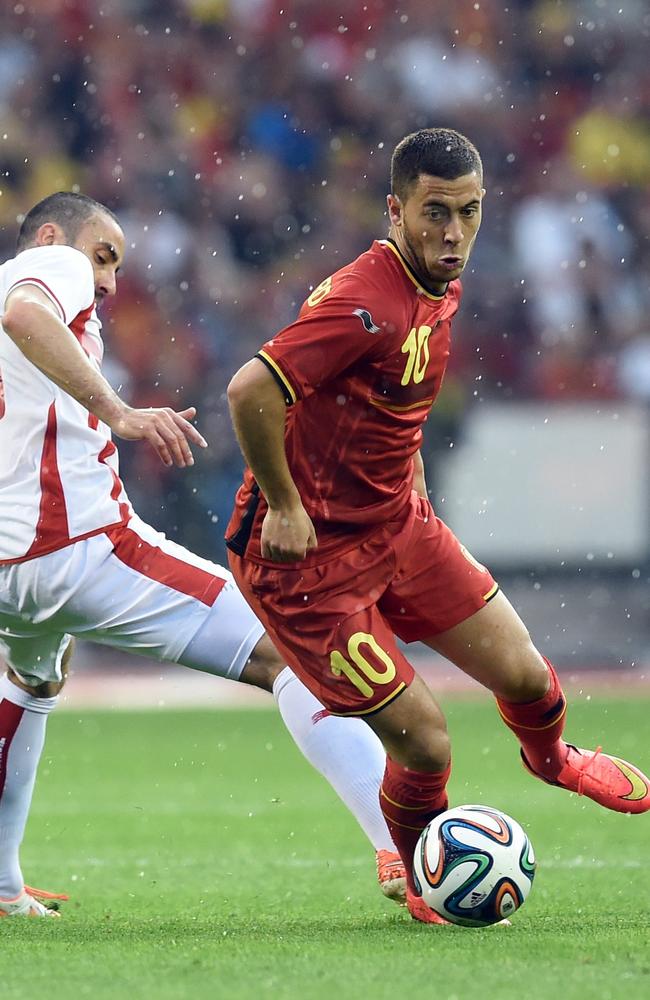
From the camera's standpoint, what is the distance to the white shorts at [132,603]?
4.81 m

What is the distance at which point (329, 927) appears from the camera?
4.55m

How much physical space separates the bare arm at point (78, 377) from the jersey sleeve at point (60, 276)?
36 millimetres

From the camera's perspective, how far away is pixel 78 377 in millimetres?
4531

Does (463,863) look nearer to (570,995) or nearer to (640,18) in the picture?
(570,995)

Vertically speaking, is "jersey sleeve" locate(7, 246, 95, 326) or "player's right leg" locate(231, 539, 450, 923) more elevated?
"jersey sleeve" locate(7, 246, 95, 326)

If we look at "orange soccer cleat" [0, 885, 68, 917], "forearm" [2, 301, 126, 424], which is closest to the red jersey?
"forearm" [2, 301, 126, 424]

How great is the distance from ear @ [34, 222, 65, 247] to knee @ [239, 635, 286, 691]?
1.37m

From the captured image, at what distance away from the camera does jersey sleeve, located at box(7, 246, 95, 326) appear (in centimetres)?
476

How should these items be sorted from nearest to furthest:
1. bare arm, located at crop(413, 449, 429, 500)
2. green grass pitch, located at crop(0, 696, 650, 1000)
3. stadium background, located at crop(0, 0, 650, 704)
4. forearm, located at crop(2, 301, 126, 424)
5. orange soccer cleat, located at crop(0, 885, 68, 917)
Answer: green grass pitch, located at crop(0, 696, 650, 1000)
forearm, located at crop(2, 301, 126, 424)
bare arm, located at crop(413, 449, 429, 500)
orange soccer cleat, located at crop(0, 885, 68, 917)
stadium background, located at crop(0, 0, 650, 704)

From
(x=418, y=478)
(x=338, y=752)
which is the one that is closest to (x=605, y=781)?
(x=338, y=752)

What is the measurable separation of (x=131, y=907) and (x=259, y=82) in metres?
10.8

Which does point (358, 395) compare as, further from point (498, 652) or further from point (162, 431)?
point (498, 652)

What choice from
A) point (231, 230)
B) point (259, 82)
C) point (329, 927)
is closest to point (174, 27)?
point (259, 82)

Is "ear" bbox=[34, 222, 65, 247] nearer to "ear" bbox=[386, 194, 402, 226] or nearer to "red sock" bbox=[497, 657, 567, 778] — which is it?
"ear" bbox=[386, 194, 402, 226]
